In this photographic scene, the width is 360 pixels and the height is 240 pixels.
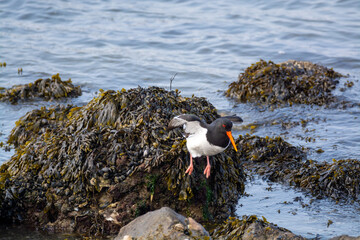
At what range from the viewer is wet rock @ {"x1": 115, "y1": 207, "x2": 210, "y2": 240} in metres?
4.50

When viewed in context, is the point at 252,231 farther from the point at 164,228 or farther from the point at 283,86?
the point at 283,86

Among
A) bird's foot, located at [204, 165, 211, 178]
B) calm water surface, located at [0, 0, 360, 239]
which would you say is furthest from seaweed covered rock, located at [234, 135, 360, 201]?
bird's foot, located at [204, 165, 211, 178]

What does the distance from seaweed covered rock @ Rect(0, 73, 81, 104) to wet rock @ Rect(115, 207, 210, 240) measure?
22.0ft

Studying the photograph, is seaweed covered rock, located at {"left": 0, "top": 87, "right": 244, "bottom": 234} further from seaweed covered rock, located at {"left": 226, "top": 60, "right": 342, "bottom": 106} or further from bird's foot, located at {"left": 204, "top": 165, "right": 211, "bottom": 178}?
seaweed covered rock, located at {"left": 226, "top": 60, "right": 342, "bottom": 106}

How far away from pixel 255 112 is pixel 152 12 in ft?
32.9

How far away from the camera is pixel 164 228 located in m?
4.54

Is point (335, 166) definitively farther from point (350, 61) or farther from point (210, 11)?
point (210, 11)

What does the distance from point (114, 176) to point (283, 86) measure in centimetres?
585

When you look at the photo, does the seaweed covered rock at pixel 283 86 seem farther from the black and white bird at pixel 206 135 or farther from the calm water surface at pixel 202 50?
the black and white bird at pixel 206 135

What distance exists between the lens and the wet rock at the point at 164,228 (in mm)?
4496

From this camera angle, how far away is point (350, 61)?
13.5m

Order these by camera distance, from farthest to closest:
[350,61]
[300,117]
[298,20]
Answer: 1. [298,20]
2. [350,61]
3. [300,117]

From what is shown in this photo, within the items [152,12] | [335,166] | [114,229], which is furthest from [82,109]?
[152,12]

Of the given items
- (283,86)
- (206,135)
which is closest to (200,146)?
(206,135)
